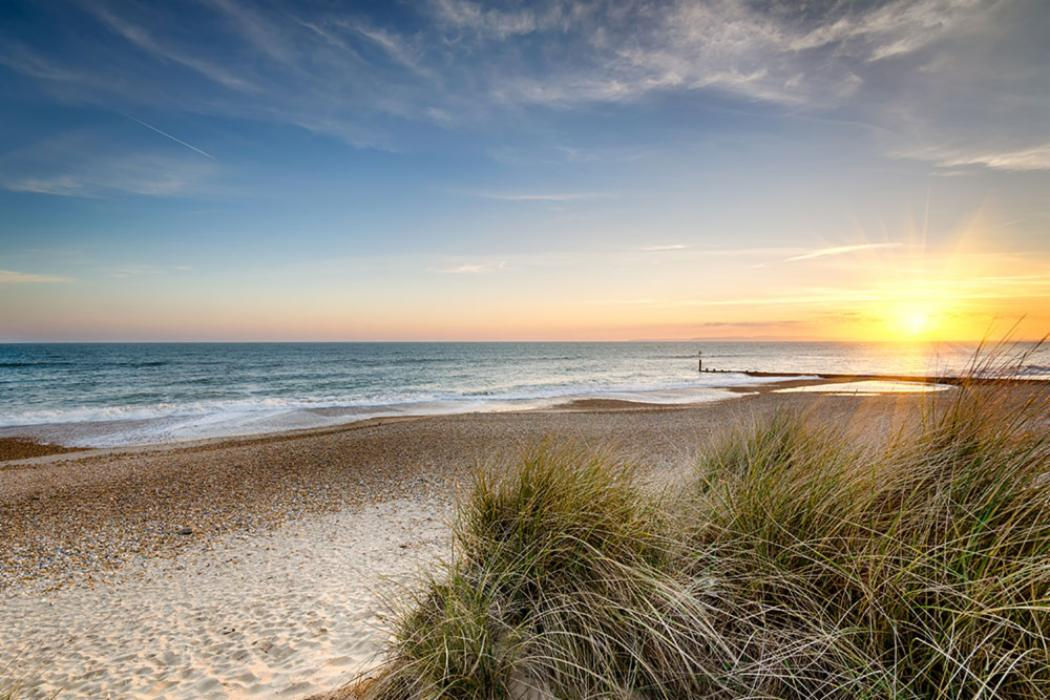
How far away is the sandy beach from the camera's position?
4.39 m

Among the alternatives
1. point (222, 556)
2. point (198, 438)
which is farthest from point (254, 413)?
point (222, 556)

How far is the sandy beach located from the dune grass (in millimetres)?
706

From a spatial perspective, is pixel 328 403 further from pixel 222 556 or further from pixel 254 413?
pixel 222 556

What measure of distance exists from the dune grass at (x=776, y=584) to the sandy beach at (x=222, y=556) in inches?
27.8

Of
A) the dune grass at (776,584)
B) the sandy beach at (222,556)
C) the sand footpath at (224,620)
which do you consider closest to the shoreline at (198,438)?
the sandy beach at (222,556)

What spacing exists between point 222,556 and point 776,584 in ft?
23.2

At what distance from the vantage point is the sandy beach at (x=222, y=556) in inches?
173

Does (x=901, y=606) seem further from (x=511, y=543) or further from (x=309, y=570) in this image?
(x=309, y=570)

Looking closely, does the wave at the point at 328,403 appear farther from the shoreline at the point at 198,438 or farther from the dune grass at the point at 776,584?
the dune grass at the point at 776,584

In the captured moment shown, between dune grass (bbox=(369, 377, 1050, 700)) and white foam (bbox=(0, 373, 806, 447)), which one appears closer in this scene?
dune grass (bbox=(369, 377, 1050, 700))

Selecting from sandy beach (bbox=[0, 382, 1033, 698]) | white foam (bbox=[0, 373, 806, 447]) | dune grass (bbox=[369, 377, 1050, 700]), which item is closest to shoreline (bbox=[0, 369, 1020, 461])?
white foam (bbox=[0, 373, 806, 447])

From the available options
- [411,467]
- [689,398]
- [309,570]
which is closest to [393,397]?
[689,398]

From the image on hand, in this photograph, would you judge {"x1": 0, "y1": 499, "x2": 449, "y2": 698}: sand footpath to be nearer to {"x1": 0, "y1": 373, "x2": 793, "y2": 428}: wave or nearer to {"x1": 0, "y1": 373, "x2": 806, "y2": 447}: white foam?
{"x1": 0, "y1": 373, "x2": 806, "y2": 447}: white foam

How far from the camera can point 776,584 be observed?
2875 mm
